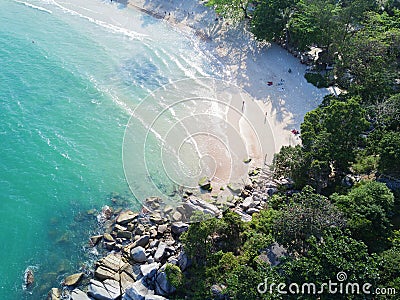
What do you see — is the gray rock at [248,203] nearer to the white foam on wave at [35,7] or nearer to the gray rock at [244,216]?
the gray rock at [244,216]

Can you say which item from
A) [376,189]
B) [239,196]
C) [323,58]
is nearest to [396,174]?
[376,189]

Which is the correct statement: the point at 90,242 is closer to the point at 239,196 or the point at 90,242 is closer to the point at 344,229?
the point at 239,196

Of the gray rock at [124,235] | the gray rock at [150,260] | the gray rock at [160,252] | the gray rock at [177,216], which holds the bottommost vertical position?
the gray rock at [150,260]

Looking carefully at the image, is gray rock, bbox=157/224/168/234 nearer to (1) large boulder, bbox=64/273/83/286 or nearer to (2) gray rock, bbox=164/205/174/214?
(2) gray rock, bbox=164/205/174/214

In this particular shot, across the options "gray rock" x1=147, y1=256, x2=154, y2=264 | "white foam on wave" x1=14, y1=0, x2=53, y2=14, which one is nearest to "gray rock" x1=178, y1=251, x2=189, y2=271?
"gray rock" x1=147, y1=256, x2=154, y2=264

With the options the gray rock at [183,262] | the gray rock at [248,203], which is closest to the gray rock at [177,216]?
the gray rock at [183,262]

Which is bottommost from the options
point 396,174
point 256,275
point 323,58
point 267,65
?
point 256,275

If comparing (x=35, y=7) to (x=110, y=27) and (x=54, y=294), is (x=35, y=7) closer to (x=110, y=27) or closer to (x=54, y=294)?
(x=110, y=27)
